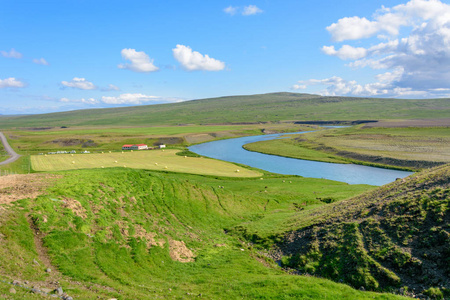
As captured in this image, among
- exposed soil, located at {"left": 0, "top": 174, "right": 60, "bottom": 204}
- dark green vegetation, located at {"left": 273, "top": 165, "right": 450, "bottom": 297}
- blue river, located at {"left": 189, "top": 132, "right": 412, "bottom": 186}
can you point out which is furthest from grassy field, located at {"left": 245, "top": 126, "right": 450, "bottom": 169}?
exposed soil, located at {"left": 0, "top": 174, "right": 60, "bottom": 204}

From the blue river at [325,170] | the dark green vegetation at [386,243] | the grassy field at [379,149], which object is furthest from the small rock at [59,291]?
the grassy field at [379,149]

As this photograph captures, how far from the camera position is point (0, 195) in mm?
23359

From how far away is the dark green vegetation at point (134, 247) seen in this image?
17594 mm

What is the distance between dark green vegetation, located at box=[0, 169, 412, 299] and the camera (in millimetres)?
17594

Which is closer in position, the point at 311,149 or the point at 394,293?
the point at 394,293

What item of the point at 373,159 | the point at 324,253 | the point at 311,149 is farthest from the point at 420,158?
the point at 324,253

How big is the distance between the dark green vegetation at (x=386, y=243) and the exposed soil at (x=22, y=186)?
963 inches

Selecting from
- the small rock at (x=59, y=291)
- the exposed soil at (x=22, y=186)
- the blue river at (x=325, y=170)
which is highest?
the exposed soil at (x=22, y=186)

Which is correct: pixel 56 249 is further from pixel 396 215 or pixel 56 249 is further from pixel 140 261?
pixel 396 215

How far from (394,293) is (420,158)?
96.1m

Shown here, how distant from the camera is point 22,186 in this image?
2666 centimetres

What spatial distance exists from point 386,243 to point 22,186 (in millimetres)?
34267

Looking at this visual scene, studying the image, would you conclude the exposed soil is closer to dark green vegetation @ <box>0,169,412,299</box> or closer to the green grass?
dark green vegetation @ <box>0,169,412,299</box>

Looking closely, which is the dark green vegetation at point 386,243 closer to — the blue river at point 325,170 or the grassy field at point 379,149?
the blue river at point 325,170
